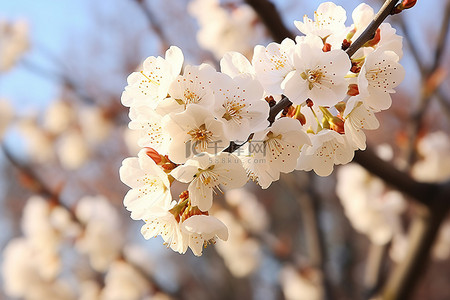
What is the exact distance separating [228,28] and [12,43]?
1.68m

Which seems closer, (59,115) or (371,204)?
(371,204)

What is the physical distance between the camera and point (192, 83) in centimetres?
70

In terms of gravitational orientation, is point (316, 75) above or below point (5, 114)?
above

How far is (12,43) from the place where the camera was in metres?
3.03

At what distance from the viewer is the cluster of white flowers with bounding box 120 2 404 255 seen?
701 mm

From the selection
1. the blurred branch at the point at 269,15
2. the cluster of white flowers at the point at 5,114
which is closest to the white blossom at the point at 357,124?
the blurred branch at the point at 269,15

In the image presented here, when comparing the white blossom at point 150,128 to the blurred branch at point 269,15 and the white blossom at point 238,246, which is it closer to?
the blurred branch at point 269,15

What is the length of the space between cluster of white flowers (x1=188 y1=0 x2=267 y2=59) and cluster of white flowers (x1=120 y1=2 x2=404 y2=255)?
1592mm

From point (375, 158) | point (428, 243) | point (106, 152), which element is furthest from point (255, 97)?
point (106, 152)

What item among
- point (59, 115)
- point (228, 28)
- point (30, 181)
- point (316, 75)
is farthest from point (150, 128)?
point (59, 115)

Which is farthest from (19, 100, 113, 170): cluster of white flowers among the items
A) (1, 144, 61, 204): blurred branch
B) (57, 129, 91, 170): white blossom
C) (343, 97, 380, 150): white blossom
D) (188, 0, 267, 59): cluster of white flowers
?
(343, 97, 380, 150): white blossom

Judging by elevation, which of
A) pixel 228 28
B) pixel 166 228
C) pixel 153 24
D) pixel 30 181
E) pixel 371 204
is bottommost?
pixel 371 204

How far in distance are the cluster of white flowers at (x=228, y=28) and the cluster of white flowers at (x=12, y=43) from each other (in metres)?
1.37

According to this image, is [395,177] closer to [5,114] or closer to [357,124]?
[357,124]
